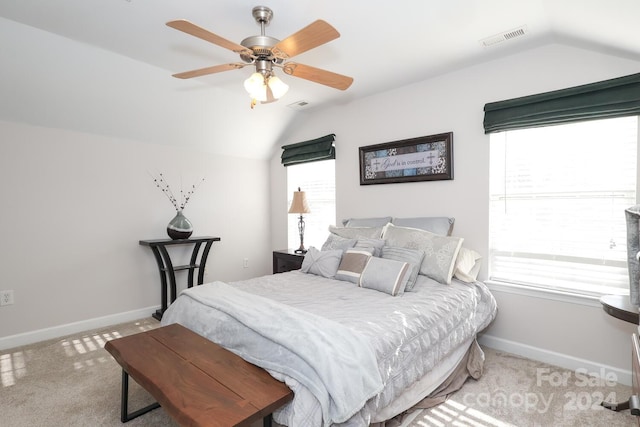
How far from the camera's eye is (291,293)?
2414 millimetres

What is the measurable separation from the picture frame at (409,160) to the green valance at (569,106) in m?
0.43

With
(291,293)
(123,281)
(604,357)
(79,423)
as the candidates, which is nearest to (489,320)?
(604,357)

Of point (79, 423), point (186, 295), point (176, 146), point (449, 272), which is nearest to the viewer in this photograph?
point (79, 423)

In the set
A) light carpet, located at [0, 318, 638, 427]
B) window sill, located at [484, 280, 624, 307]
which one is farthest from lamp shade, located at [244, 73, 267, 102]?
window sill, located at [484, 280, 624, 307]

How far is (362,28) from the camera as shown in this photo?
2.28 m

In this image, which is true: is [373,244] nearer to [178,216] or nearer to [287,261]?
[287,261]

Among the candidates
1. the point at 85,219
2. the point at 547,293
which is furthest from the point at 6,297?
the point at 547,293

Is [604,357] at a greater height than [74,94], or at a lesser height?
lesser

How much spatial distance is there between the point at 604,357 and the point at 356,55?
290 centimetres

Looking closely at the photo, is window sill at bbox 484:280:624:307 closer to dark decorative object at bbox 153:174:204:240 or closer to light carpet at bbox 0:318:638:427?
light carpet at bbox 0:318:638:427

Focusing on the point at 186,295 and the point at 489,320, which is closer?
the point at 186,295

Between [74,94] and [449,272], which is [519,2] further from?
[74,94]

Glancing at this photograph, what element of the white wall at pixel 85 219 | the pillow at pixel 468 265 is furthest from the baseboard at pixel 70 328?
the pillow at pixel 468 265

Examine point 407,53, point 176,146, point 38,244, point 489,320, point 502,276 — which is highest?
point 407,53
